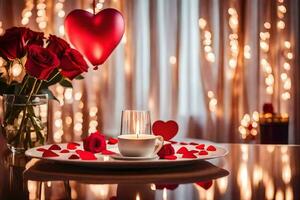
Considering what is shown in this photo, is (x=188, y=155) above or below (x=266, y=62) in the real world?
below

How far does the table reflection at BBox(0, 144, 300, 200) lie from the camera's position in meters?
0.83

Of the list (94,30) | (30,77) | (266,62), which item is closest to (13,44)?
(30,77)

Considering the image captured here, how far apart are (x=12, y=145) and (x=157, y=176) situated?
0.42 meters

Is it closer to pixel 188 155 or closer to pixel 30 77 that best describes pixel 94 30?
pixel 30 77

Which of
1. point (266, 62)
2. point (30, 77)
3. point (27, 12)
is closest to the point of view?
point (30, 77)

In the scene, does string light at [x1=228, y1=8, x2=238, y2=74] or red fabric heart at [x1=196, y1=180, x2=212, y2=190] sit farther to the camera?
string light at [x1=228, y1=8, x2=238, y2=74]

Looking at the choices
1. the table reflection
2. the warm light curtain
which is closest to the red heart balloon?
the warm light curtain

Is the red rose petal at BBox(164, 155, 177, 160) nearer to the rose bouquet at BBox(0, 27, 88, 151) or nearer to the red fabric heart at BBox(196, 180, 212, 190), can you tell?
the red fabric heart at BBox(196, 180, 212, 190)

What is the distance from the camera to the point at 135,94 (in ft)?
10.8

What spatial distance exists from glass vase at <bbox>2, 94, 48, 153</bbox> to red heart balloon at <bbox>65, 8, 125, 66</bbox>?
108 centimetres

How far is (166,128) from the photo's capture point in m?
1.24

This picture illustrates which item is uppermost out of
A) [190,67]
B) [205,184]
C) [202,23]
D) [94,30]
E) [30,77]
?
[202,23]

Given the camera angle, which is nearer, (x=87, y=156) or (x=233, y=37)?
(x=87, y=156)

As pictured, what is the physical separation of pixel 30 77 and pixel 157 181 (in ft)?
1.58
